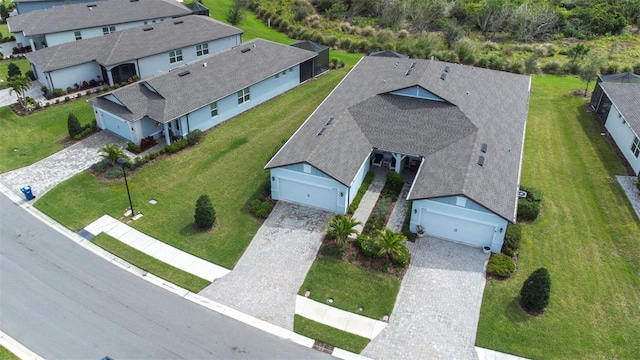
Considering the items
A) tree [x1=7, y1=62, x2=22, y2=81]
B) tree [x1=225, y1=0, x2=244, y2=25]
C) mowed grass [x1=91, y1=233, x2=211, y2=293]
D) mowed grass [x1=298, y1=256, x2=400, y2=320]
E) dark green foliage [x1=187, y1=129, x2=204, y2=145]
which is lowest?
mowed grass [x1=91, y1=233, x2=211, y2=293]

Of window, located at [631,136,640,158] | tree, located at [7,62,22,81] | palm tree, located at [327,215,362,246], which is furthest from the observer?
tree, located at [7,62,22,81]

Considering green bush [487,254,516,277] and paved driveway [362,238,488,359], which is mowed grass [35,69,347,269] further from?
green bush [487,254,516,277]

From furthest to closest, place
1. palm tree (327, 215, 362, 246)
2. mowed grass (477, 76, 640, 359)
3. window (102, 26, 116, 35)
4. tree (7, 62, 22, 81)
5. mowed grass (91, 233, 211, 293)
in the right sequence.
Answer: window (102, 26, 116, 35)
tree (7, 62, 22, 81)
palm tree (327, 215, 362, 246)
mowed grass (91, 233, 211, 293)
mowed grass (477, 76, 640, 359)

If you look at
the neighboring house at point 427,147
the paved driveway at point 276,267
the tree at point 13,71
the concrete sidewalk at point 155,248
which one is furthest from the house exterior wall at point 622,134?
the tree at point 13,71

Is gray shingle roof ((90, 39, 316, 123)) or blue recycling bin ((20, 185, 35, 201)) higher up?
gray shingle roof ((90, 39, 316, 123))

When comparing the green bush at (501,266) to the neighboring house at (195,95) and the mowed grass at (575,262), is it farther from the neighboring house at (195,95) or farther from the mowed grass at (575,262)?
the neighboring house at (195,95)

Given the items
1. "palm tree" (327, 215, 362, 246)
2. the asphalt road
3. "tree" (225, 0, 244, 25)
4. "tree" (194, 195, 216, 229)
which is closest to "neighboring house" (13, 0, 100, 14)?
"tree" (225, 0, 244, 25)

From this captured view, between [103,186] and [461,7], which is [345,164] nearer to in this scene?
[103,186]

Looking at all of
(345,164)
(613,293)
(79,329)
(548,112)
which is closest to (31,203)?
(79,329)
